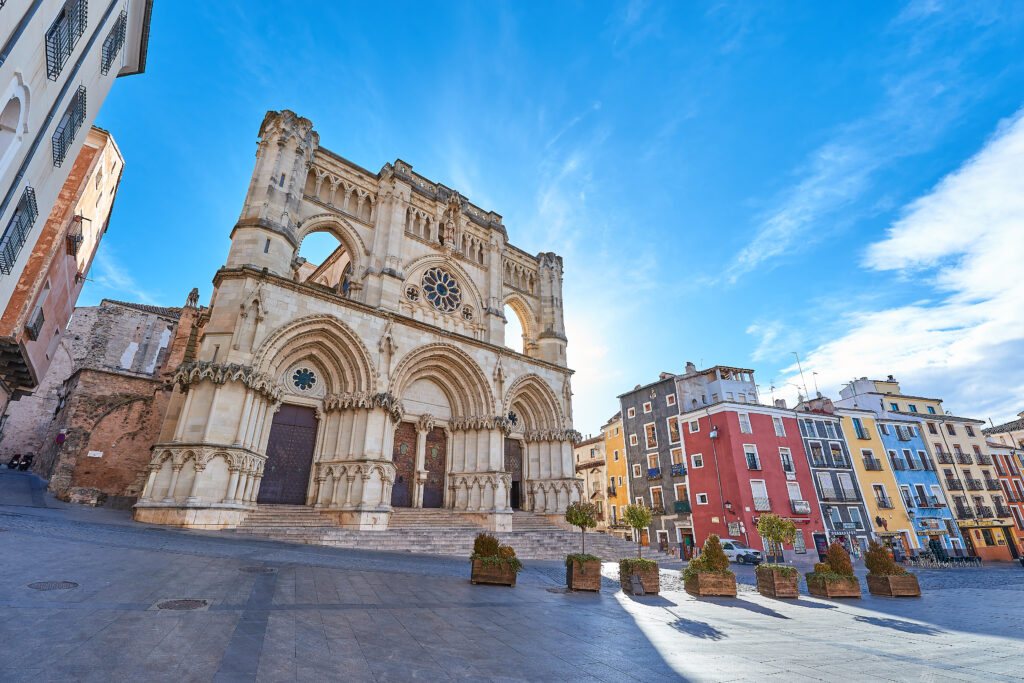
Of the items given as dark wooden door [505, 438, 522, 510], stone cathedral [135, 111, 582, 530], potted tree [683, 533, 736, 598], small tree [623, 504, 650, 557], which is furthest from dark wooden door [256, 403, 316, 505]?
potted tree [683, 533, 736, 598]

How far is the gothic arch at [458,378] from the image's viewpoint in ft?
68.3

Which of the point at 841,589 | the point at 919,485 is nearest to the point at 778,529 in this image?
the point at 841,589

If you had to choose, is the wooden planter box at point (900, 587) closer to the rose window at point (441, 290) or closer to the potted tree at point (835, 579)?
the potted tree at point (835, 579)

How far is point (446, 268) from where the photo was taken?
24.4 meters

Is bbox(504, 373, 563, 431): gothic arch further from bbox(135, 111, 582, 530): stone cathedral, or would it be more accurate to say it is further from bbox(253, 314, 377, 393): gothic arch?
bbox(253, 314, 377, 393): gothic arch

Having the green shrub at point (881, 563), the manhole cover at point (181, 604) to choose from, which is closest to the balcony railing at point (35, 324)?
the manhole cover at point (181, 604)

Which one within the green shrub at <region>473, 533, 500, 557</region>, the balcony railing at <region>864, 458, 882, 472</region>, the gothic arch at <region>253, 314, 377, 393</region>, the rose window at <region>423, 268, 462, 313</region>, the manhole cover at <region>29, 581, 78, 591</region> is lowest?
the manhole cover at <region>29, 581, 78, 591</region>

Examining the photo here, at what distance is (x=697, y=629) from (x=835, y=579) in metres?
6.71

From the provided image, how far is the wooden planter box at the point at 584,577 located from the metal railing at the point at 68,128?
16368mm

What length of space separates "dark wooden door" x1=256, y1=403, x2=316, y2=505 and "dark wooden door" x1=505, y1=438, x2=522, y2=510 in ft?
33.5

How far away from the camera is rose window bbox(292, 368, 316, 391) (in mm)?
17734

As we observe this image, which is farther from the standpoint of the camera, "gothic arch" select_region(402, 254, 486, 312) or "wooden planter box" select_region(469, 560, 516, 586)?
"gothic arch" select_region(402, 254, 486, 312)

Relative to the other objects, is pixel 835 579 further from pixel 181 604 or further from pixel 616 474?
pixel 616 474

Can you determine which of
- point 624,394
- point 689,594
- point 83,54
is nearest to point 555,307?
point 624,394
